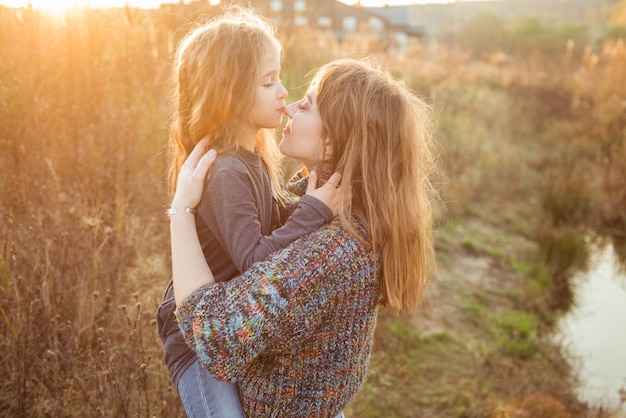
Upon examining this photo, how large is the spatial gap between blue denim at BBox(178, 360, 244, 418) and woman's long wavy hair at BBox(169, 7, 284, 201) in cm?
70

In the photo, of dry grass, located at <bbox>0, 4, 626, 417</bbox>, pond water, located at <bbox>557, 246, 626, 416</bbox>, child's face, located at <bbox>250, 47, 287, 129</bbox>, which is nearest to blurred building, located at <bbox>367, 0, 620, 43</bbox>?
pond water, located at <bbox>557, 246, 626, 416</bbox>

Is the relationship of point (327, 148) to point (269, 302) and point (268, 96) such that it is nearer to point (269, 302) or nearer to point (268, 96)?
point (268, 96)

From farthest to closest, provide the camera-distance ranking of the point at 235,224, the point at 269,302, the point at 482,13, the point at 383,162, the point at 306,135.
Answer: the point at 482,13 → the point at 306,135 → the point at 383,162 → the point at 235,224 → the point at 269,302

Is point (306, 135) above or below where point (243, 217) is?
above

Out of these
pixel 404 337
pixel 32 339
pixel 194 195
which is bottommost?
pixel 404 337

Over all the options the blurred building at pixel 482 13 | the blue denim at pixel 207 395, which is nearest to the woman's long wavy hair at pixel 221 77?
the blue denim at pixel 207 395

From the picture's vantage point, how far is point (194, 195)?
1689 mm

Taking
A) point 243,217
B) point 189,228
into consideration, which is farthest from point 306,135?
point 189,228

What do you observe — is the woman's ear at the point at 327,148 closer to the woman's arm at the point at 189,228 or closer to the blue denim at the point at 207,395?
the woman's arm at the point at 189,228

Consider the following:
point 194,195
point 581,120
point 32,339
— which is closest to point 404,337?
point 32,339

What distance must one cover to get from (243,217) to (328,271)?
303 millimetres

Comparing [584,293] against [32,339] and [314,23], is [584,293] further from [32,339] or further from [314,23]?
[314,23]

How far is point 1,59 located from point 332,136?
116 inches

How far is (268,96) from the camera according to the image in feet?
6.15
